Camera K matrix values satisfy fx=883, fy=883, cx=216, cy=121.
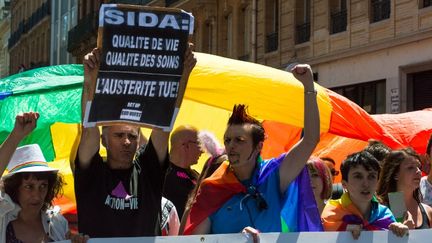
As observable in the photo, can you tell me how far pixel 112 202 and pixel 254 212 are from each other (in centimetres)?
71

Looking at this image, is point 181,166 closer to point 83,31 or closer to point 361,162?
point 361,162

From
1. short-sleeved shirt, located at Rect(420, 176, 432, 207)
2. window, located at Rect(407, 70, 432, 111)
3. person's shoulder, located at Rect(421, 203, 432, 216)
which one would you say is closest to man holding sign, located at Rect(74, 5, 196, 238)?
person's shoulder, located at Rect(421, 203, 432, 216)

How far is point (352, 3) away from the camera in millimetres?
18844

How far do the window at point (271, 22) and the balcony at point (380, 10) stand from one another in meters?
4.63

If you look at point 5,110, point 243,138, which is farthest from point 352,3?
point 243,138

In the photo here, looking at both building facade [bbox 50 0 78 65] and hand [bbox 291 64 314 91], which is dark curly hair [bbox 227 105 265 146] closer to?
hand [bbox 291 64 314 91]

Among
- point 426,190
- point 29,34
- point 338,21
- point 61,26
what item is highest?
point 29,34

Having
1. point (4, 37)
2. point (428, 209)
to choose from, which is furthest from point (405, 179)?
point (4, 37)

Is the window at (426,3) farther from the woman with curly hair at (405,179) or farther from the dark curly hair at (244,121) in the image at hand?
the dark curly hair at (244,121)

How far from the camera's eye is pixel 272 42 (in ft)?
74.4

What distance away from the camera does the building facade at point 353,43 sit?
17000 millimetres

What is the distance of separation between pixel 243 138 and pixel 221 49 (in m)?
22.1

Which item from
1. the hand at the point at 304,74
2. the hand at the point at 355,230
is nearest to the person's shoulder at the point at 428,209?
the hand at the point at 355,230

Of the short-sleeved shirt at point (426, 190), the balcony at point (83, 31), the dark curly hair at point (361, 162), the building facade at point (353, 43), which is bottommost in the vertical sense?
the short-sleeved shirt at point (426, 190)
